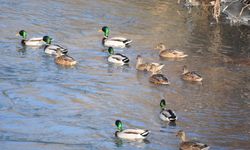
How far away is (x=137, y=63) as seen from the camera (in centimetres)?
2133

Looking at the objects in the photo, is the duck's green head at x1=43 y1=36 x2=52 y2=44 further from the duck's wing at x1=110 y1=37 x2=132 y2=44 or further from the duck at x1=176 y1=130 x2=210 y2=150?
the duck at x1=176 y1=130 x2=210 y2=150

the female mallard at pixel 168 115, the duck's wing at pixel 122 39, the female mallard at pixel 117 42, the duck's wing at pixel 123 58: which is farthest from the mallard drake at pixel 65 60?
the female mallard at pixel 168 115

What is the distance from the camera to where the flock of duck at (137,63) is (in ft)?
50.5

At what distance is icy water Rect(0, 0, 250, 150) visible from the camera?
15859mm

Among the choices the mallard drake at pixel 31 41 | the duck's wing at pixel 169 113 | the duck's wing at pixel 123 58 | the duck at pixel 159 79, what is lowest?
the duck's wing at pixel 169 113

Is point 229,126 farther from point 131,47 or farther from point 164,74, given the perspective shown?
point 131,47

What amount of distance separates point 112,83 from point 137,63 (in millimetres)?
1813

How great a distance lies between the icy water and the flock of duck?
0.19 meters

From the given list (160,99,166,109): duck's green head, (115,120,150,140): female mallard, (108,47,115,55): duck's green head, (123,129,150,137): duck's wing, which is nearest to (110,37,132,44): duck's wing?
(108,47,115,55): duck's green head

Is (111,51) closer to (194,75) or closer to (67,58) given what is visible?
(67,58)

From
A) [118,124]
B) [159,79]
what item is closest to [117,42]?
[159,79]

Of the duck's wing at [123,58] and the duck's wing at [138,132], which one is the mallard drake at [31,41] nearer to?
the duck's wing at [123,58]

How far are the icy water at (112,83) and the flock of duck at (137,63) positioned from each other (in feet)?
0.62

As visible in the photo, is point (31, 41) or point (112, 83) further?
point (31, 41)
